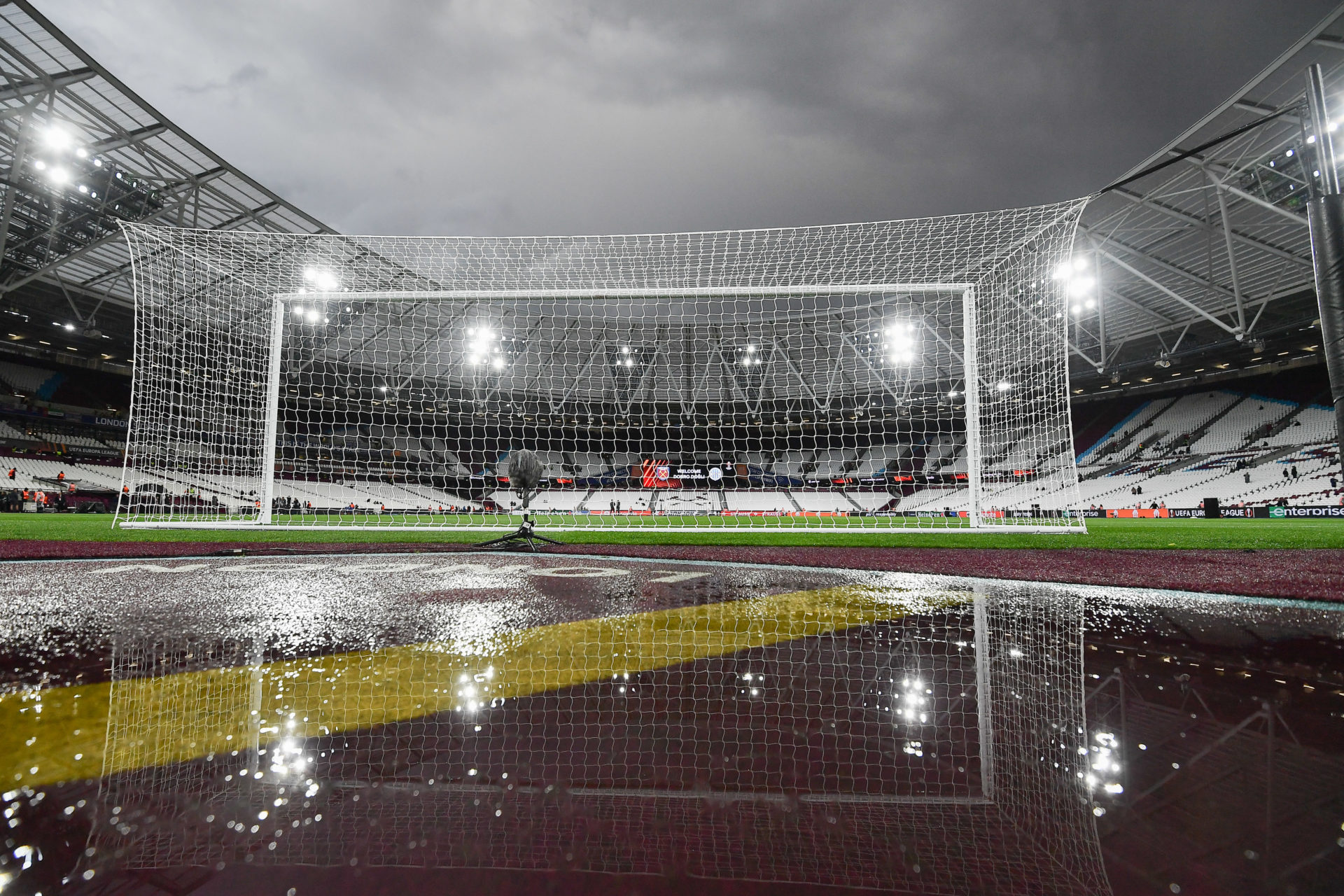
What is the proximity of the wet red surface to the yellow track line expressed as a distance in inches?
119

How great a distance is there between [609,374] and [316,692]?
20.9 m

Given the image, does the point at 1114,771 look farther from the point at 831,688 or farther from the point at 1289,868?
the point at 831,688

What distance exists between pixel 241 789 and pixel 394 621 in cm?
192

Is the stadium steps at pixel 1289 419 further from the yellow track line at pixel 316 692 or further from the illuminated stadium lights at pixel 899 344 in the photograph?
the yellow track line at pixel 316 692

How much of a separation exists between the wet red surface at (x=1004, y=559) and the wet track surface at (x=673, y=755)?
1540 millimetres

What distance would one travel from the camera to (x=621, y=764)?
1.38m

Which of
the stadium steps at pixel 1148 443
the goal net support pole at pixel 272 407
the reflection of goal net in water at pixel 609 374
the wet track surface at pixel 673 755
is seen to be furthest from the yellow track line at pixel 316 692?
the stadium steps at pixel 1148 443

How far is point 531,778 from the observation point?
1.31 m

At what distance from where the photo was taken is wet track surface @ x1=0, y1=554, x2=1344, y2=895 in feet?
3.24

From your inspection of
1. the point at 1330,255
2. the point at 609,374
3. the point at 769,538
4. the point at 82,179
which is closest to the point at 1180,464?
the point at 609,374

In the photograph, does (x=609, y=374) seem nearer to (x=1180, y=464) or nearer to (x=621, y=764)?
(x=621, y=764)

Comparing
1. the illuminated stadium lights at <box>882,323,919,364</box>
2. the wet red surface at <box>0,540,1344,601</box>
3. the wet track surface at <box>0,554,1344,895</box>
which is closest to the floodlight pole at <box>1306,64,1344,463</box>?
the wet red surface at <box>0,540,1344,601</box>

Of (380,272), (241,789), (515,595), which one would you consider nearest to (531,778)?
(241,789)

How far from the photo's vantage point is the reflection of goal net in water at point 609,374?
415 inches
